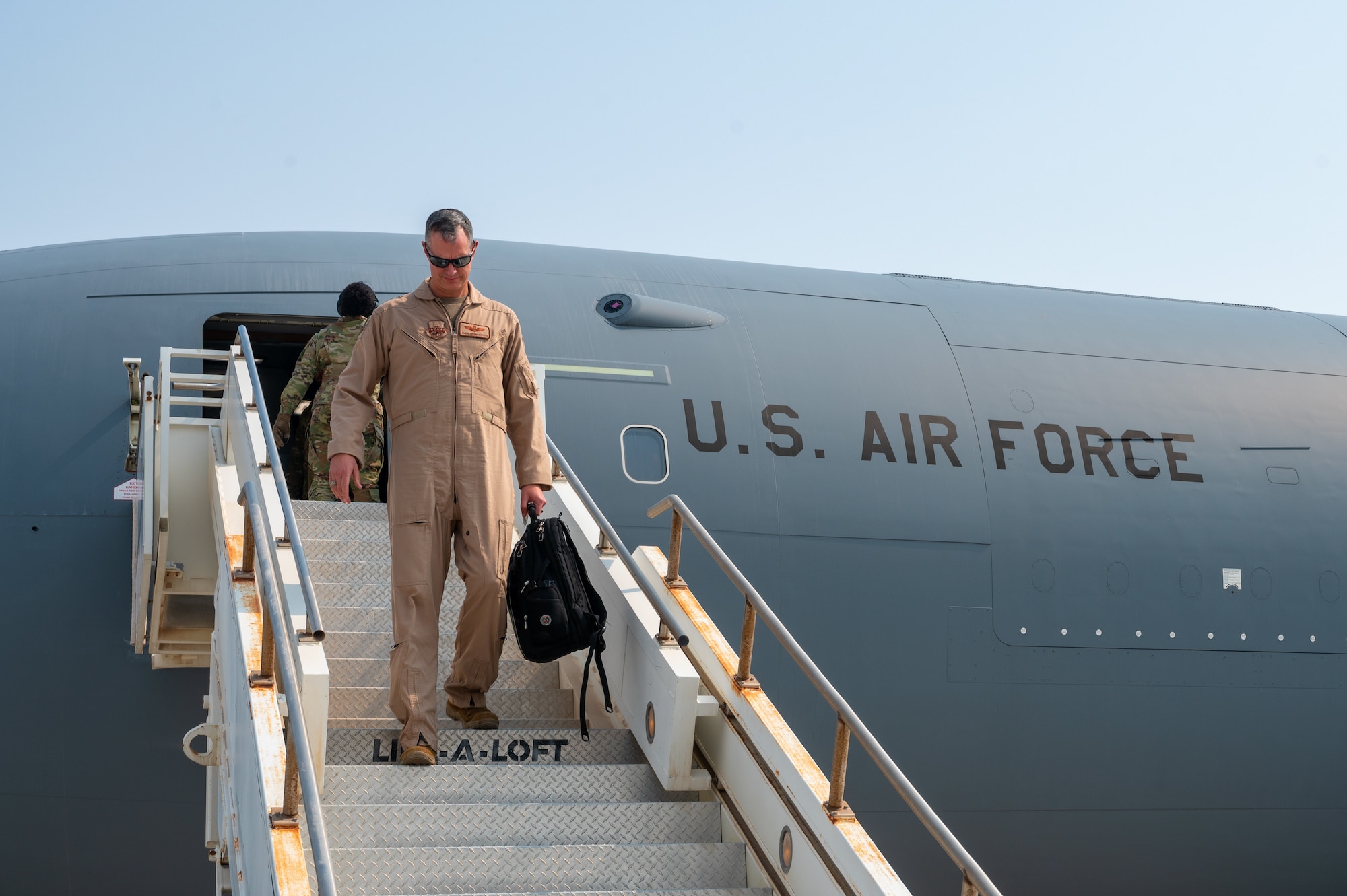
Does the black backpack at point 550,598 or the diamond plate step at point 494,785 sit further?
the black backpack at point 550,598

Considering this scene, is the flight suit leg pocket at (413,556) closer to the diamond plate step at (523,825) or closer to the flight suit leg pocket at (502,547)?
the flight suit leg pocket at (502,547)

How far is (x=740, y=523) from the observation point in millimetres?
6785

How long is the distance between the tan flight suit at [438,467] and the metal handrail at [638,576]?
1.52 feet

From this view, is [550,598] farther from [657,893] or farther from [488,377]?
[657,893]

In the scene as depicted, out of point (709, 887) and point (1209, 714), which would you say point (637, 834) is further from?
point (1209, 714)

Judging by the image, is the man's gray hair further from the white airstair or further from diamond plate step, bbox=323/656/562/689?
diamond plate step, bbox=323/656/562/689

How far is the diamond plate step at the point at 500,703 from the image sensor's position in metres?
4.70

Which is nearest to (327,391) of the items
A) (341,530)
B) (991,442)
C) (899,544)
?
(341,530)

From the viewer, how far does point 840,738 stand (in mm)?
3895

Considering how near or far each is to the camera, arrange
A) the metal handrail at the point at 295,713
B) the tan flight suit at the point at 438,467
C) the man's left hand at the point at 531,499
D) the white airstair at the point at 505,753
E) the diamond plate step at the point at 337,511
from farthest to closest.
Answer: the diamond plate step at the point at 337,511 < the man's left hand at the point at 531,499 < the tan flight suit at the point at 438,467 < the white airstair at the point at 505,753 < the metal handrail at the point at 295,713

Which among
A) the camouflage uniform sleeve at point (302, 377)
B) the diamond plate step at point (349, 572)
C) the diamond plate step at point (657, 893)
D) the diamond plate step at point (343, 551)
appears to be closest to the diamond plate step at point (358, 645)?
the diamond plate step at point (349, 572)

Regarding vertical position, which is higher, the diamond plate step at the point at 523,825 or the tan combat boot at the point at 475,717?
the tan combat boot at the point at 475,717

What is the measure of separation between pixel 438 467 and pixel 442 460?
0.03 meters

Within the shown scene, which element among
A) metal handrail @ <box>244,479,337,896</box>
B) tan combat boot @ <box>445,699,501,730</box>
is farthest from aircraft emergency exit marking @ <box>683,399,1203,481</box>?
metal handrail @ <box>244,479,337,896</box>
